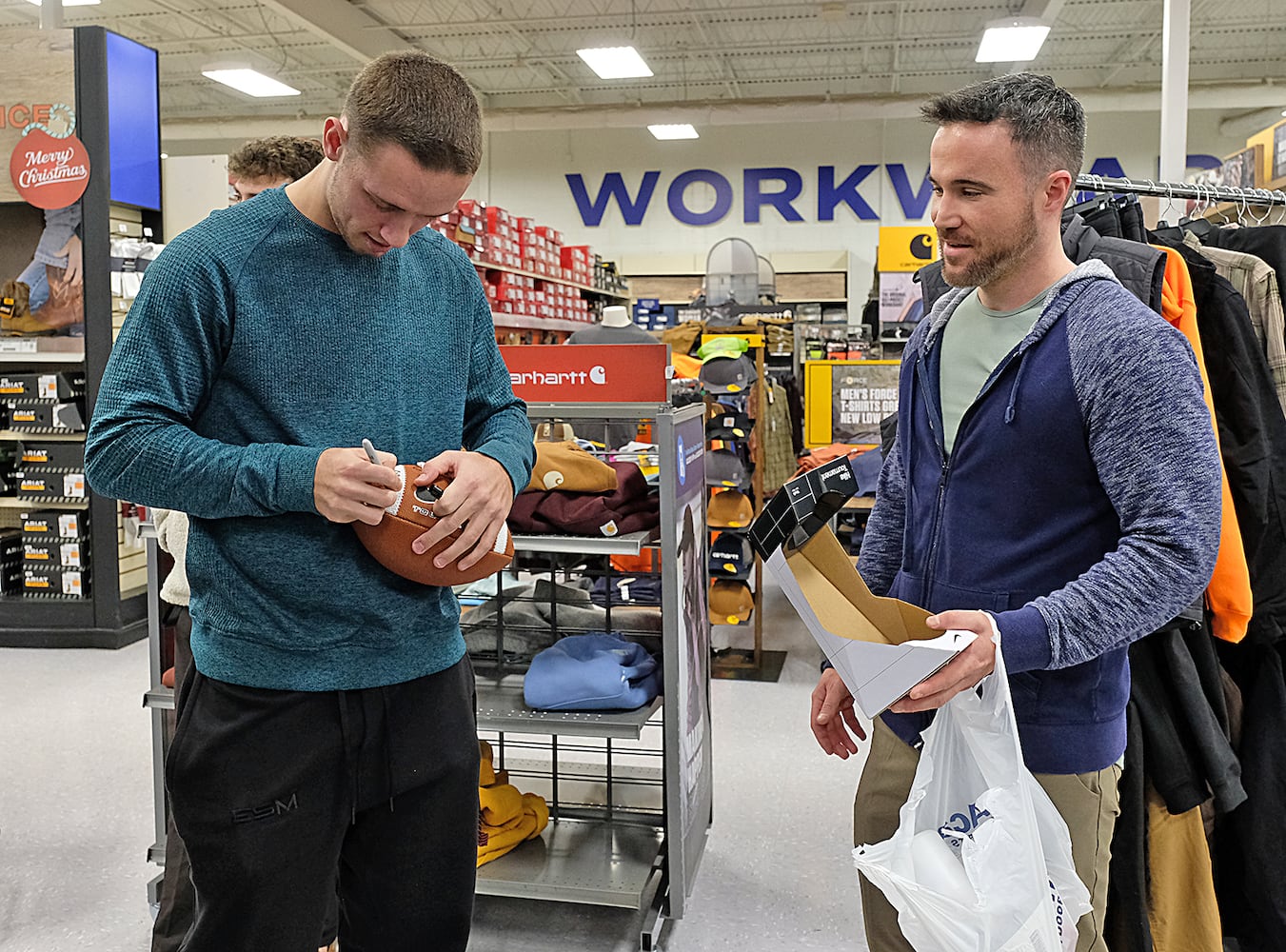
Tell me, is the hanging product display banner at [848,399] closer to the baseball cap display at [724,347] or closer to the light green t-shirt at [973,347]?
the baseball cap display at [724,347]

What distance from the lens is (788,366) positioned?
274 inches

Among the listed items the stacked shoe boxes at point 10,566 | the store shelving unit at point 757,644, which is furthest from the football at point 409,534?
the stacked shoe boxes at point 10,566

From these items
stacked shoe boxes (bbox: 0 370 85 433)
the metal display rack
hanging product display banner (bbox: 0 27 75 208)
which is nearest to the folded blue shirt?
the metal display rack

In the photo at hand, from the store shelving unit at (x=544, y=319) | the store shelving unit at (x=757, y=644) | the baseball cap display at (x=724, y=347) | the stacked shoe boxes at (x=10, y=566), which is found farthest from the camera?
the store shelving unit at (x=544, y=319)

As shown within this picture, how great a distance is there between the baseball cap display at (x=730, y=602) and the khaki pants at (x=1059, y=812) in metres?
3.33

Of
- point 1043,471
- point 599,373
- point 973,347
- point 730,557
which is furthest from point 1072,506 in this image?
point 730,557

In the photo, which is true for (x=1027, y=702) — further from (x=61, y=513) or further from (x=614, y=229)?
(x=614, y=229)

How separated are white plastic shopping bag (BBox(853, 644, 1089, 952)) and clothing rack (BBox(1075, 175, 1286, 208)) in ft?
5.06

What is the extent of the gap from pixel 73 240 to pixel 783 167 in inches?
447

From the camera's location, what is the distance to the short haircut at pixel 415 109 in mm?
1311

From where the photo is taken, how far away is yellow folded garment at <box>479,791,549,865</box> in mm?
2881

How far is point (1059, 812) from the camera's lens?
157 cm

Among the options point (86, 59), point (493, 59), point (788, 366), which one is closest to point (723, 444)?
point (788, 366)

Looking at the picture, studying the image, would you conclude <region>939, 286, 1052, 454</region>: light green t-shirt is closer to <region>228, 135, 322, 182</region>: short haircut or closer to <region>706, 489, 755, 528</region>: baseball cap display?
<region>228, 135, 322, 182</region>: short haircut
